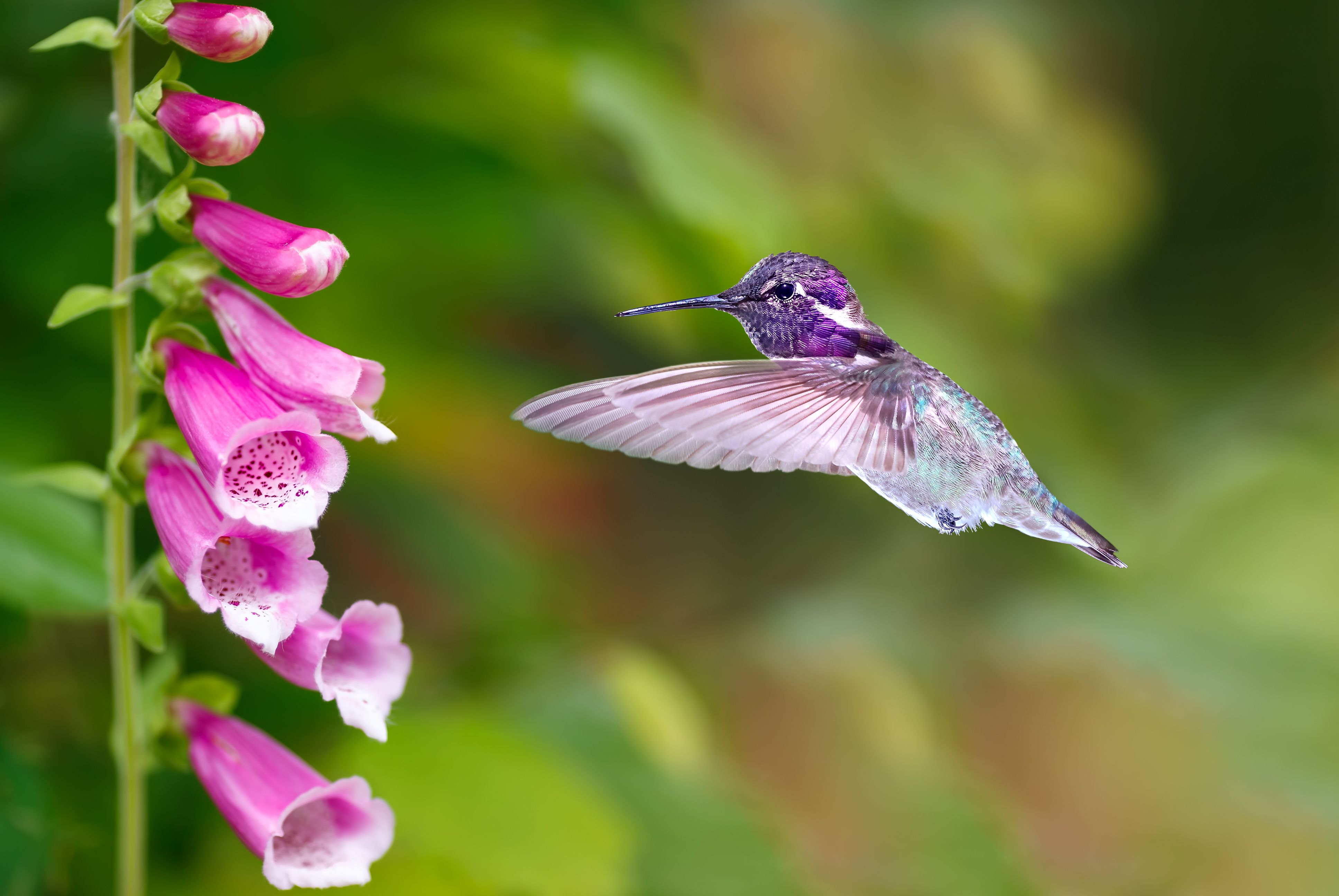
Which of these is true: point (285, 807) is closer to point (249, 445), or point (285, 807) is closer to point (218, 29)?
point (249, 445)

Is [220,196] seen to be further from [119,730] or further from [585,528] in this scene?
[585,528]

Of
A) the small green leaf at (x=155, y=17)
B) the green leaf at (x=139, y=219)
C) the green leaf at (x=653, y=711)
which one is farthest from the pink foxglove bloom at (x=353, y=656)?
the green leaf at (x=653, y=711)

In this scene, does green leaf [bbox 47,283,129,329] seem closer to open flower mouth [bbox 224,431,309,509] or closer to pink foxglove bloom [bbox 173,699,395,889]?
open flower mouth [bbox 224,431,309,509]

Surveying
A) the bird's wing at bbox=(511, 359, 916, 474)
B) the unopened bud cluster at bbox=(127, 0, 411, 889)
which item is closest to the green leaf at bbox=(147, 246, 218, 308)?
the unopened bud cluster at bbox=(127, 0, 411, 889)

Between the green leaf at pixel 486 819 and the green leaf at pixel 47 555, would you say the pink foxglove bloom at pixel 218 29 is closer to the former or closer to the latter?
the green leaf at pixel 47 555

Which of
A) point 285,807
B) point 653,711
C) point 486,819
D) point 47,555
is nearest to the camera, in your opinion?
point 285,807

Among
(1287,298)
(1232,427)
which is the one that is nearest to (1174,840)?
(1232,427)

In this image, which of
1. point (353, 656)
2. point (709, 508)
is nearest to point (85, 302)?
point (353, 656)
